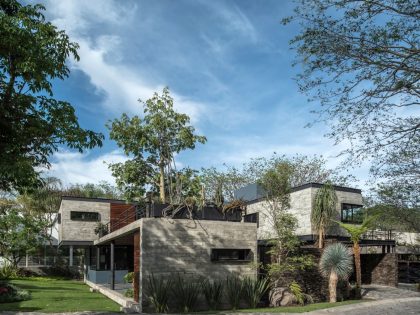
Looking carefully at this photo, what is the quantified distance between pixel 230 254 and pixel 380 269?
12.3 meters

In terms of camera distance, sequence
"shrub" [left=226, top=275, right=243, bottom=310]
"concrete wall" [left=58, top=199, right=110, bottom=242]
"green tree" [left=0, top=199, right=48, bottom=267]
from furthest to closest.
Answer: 1. "concrete wall" [left=58, top=199, right=110, bottom=242]
2. "green tree" [left=0, top=199, right=48, bottom=267]
3. "shrub" [left=226, top=275, right=243, bottom=310]

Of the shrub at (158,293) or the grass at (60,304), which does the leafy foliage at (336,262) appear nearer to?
A: the shrub at (158,293)

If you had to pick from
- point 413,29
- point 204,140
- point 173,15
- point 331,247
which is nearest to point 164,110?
point 204,140

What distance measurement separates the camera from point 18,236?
106ft

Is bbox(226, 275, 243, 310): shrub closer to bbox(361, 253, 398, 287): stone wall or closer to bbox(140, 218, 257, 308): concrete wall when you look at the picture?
bbox(140, 218, 257, 308): concrete wall

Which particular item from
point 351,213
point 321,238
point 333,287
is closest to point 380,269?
point 351,213

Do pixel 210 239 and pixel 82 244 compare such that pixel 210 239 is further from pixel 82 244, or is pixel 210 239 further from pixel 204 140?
pixel 82 244

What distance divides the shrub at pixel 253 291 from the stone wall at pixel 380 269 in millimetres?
11368

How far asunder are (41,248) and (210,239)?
77.5ft

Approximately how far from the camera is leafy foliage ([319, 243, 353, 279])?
A: 1927 cm

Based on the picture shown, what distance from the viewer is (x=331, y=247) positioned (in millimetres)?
19922

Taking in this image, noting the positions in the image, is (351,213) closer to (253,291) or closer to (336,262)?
(336,262)

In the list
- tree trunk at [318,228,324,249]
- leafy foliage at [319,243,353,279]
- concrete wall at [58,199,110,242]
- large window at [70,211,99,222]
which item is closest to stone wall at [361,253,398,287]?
tree trunk at [318,228,324,249]

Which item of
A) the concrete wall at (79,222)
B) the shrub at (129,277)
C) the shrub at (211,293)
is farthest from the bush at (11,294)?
the concrete wall at (79,222)
